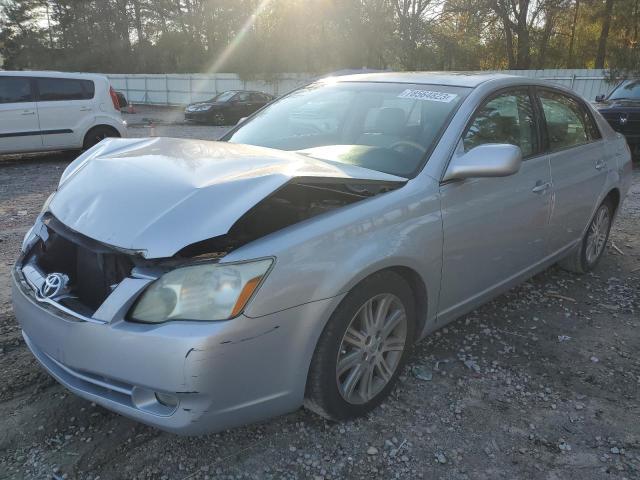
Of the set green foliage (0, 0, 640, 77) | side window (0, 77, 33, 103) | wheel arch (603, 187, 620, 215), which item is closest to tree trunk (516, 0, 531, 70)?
green foliage (0, 0, 640, 77)

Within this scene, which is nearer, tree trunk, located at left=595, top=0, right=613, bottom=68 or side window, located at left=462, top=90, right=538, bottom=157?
side window, located at left=462, top=90, right=538, bottom=157

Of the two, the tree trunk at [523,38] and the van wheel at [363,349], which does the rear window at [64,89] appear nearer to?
the van wheel at [363,349]

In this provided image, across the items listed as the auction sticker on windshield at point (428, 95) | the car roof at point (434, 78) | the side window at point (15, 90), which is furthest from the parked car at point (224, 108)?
the auction sticker on windshield at point (428, 95)

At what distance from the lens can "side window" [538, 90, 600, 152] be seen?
3.71 metres

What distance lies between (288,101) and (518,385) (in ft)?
7.91

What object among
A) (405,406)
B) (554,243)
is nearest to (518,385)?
(405,406)

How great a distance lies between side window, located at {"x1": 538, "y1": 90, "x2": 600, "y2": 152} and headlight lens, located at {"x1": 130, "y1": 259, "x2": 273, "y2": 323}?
8.66 ft

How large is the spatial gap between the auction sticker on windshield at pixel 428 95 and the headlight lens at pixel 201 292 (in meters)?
1.70

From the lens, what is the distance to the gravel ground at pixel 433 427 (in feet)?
7.32

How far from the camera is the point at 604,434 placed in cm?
252

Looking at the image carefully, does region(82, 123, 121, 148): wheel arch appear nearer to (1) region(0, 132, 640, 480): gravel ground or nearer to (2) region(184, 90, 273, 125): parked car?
(1) region(0, 132, 640, 480): gravel ground

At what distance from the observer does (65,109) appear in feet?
31.8

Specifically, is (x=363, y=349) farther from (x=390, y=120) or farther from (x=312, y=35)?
(x=312, y=35)

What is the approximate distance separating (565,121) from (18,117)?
352 inches
